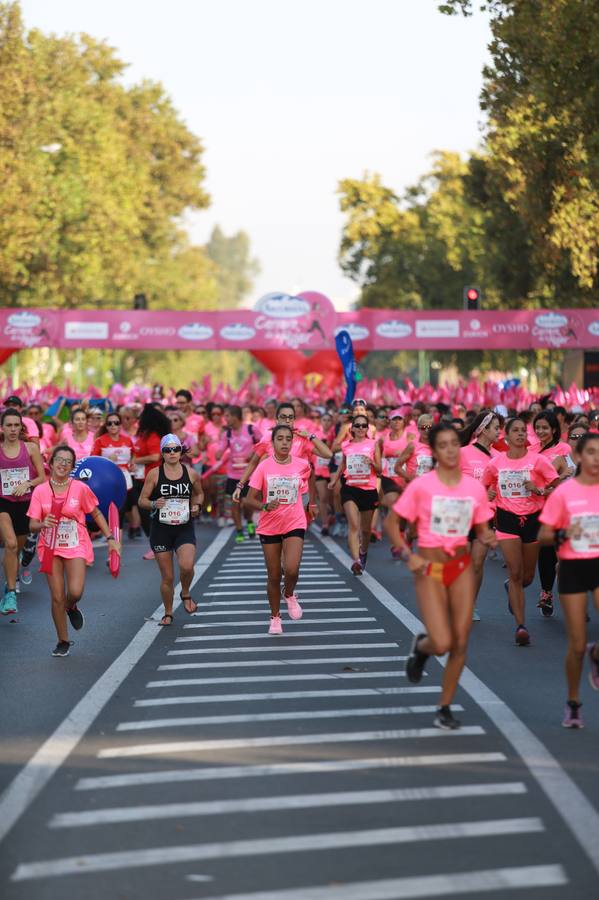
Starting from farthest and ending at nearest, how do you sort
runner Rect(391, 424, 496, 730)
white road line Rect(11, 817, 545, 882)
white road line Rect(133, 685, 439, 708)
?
white road line Rect(133, 685, 439, 708), runner Rect(391, 424, 496, 730), white road line Rect(11, 817, 545, 882)

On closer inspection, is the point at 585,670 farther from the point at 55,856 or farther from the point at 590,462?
the point at 55,856

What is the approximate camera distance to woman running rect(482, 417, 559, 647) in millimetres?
12266

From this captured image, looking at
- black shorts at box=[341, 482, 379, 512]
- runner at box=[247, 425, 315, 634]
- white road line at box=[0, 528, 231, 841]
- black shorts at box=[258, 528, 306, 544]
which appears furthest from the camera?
black shorts at box=[341, 482, 379, 512]

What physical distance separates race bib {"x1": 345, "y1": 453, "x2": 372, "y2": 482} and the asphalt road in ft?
17.1

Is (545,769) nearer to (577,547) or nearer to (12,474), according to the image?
(577,547)

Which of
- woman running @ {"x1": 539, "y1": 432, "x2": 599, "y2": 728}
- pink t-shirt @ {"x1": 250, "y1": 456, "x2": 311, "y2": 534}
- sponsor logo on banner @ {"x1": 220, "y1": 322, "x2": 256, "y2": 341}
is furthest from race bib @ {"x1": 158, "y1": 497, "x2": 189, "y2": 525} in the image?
sponsor logo on banner @ {"x1": 220, "y1": 322, "x2": 256, "y2": 341}

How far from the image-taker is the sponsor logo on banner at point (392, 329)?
43.8 m

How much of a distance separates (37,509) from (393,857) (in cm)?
616

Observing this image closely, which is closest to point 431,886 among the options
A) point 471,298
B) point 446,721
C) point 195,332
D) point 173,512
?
point 446,721

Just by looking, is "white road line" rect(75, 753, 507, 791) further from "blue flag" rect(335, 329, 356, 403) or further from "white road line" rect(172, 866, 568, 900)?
"blue flag" rect(335, 329, 356, 403)

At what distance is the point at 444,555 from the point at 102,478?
898 centimetres

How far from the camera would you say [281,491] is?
42.5 feet


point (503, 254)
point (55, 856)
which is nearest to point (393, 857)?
point (55, 856)

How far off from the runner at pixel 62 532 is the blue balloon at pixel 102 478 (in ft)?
17.2
